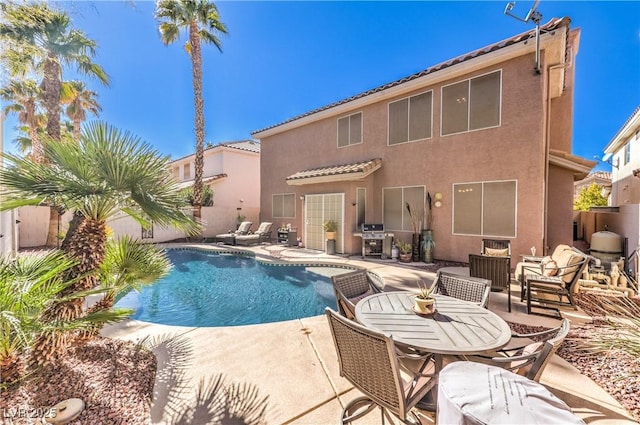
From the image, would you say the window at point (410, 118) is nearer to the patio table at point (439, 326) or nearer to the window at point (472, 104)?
the window at point (472, 104)

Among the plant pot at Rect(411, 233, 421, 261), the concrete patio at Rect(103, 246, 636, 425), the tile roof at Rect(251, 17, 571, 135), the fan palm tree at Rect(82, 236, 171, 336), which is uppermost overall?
the tile roof at Rect(251, 17, 571, 135)

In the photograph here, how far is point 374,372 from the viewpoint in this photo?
221cm

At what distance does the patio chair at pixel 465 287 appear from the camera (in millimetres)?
3916

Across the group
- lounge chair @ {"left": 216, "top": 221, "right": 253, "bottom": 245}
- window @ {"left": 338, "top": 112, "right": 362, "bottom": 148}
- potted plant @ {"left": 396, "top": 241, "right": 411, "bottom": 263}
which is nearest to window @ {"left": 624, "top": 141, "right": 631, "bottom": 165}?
potted plant @ {"left": 396, "top": 241, "right": 411, "bottom": 263}

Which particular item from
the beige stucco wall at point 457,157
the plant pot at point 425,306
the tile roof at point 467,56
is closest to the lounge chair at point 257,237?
the beige stucco wall at point 457,157

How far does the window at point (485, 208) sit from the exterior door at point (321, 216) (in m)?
4.82

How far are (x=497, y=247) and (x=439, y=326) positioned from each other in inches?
291

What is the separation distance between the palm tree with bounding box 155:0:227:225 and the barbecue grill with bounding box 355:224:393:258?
10.7 meters

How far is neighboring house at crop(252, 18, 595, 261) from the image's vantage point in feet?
28.0

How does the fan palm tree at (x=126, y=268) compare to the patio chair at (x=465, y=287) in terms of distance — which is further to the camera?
the patio chair at (x=465, y=287)

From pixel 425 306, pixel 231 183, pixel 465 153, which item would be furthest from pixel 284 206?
pixel 425 306

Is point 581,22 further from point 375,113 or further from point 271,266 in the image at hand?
point 271,266

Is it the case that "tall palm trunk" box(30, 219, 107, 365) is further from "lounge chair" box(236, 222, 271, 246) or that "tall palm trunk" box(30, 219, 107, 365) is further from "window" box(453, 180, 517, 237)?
"lounge chair" box(236, 222, 271, 246)

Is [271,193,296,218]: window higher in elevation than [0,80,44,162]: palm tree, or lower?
lower
